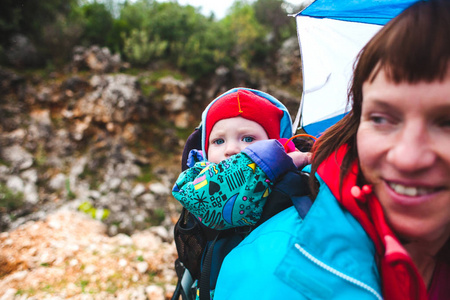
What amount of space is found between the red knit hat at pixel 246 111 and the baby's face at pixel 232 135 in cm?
4

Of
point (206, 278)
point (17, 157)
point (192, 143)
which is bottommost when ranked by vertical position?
point (17, 157)

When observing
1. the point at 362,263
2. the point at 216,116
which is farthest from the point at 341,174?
the point at 216,116

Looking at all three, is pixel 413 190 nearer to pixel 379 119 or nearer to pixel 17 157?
pixel 379 119

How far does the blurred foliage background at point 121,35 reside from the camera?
5.65 m

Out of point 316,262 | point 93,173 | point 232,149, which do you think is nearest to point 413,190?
point 316,262

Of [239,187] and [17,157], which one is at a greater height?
[239,187]

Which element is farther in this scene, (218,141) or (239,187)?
(218,141)

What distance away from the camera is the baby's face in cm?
151

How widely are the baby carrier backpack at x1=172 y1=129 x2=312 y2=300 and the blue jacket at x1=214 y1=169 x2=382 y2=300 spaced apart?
95mm

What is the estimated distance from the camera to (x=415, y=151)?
0.63 meters

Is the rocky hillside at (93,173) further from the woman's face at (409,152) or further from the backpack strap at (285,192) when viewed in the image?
the woman's face at (409,152)

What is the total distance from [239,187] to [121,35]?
6874mm

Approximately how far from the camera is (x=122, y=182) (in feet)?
15.0

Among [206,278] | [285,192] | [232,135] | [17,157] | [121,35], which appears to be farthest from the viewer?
[121,35]
